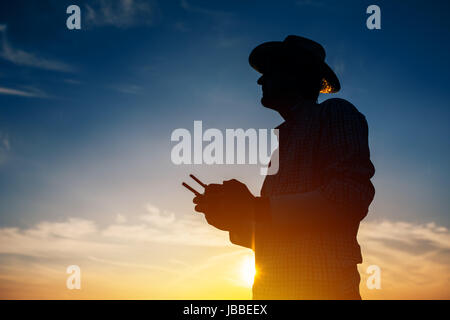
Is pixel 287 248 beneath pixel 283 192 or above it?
beneath

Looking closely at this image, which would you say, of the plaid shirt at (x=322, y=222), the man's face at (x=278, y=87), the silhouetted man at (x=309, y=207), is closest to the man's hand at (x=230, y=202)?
the silhouetted man at (x=309, y=207)

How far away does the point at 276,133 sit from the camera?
4094mm

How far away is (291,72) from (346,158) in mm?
1472

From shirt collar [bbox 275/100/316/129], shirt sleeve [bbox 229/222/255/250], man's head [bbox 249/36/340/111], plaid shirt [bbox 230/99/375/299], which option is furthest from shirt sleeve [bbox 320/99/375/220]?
shirt sleeve [bbox 229/222/255/250]

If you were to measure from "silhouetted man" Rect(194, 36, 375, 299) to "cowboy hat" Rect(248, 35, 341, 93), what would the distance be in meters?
0.61

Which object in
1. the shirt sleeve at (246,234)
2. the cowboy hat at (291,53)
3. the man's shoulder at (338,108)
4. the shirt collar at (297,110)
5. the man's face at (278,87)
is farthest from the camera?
the cowboy hat at (291,53)

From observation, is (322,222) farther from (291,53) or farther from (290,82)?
(291,53)

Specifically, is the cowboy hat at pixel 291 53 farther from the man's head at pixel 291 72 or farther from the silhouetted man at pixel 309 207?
the silhouetted man at pixel 309 207

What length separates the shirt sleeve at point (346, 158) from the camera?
2775 millimetres
